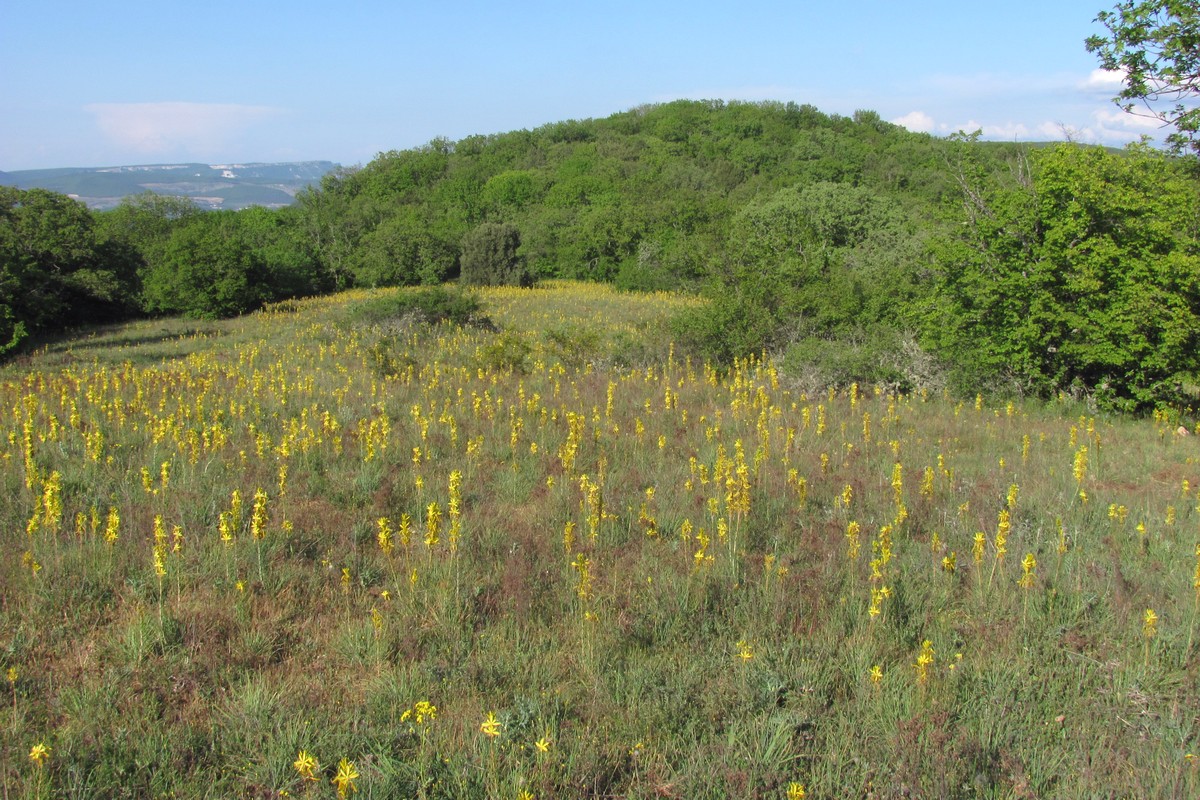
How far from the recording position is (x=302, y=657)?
3.61 meters

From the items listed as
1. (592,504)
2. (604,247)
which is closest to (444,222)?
(604,247)

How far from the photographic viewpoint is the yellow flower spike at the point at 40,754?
259cm

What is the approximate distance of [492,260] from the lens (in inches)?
1251

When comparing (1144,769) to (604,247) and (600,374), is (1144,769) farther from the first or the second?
(604,247)

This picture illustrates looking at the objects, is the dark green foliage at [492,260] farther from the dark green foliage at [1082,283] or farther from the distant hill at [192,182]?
the distant hill at [192,182]

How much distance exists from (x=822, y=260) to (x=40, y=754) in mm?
13008

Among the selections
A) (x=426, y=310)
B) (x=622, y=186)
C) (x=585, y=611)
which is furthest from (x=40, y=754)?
(x=622, y=186)

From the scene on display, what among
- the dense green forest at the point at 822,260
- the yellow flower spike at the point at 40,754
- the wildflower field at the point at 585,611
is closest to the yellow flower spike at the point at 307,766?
the wildflower field at the point at 585,611

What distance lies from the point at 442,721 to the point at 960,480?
4843 mm

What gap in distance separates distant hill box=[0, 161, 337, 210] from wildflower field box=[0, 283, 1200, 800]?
215ft

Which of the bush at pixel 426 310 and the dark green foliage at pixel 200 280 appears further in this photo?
the dark green foliage at pixel 200 280

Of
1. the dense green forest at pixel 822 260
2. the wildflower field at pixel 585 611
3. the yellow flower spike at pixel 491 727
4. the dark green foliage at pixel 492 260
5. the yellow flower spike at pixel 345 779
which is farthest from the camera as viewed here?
the dark green foliage at pixel 492 260

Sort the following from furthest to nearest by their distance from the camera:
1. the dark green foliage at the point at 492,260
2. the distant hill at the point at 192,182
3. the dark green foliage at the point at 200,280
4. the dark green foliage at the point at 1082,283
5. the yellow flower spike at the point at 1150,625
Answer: the distant hill at the point at 192,182 < the dark green foliage at the point at 492,260 < the dark green foliage at the point at 200,280 < the dark green foliage at the point at 1082,283 < the yellow flower spike at the point at 1150,625

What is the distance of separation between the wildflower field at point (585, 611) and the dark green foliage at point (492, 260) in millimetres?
24006
